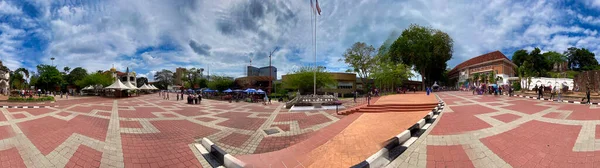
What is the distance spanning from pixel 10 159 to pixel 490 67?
49.4 meters

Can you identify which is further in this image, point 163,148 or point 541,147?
point 163,148

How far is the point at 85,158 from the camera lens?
12.3ft

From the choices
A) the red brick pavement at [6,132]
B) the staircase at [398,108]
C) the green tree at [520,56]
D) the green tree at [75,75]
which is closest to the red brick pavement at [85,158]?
the red brick pavement at [6,132]

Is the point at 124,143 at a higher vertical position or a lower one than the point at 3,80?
lower

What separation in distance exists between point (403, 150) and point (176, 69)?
9228 centimetres

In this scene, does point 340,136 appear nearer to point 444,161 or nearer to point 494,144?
point 444,161

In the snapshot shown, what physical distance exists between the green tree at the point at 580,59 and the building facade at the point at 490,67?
21.2 metres

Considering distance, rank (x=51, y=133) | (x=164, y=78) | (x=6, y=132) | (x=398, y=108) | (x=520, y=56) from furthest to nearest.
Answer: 1. (x=164, y=78)
2. (x=520, y=56)
3. (x=398, y=108)
4. (x=6, y=132)
5. (x=51, y=133)

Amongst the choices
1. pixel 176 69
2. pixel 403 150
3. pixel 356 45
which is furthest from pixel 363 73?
pixel 176 69

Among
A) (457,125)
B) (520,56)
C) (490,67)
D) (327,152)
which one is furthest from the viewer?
(520,56)

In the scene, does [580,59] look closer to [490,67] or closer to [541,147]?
[490,67]

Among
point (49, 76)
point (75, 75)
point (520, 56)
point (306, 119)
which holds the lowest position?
point (306, 119)

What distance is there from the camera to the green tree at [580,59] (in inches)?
1689

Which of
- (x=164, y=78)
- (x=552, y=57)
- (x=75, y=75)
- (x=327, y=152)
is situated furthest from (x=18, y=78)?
(x=552, y=57)
